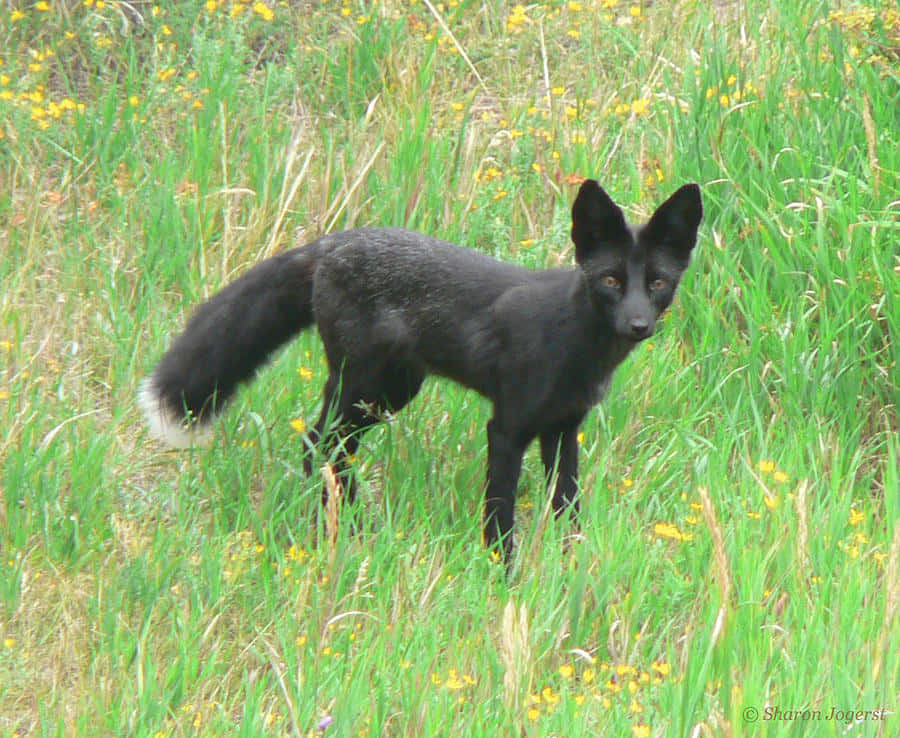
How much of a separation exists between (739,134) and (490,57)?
2.02 meters

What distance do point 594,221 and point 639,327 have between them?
0.44m

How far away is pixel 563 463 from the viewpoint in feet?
16.5

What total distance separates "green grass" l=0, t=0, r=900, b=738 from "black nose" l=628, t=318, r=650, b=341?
624 mm

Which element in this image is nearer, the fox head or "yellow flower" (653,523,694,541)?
"yellow flower" (653,523,694,541)

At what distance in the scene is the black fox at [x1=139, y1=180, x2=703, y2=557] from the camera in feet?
15.4

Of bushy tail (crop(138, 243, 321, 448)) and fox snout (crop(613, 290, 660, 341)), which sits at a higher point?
fox snout (crop(613, 290, 660, 341))

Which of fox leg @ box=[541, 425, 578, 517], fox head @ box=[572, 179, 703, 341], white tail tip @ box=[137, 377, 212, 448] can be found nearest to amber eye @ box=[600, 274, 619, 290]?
fox head @ box=[572, 179, 703, 341]

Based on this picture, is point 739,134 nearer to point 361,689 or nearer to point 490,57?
point 490,57

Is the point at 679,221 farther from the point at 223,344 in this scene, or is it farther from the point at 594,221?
the point at 223,344

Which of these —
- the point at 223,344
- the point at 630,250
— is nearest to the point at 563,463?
the point at 630,250

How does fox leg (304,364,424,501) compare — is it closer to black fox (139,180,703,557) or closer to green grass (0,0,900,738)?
black fox (139,180,703,557)

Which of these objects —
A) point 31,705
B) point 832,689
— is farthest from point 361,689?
point 832,689

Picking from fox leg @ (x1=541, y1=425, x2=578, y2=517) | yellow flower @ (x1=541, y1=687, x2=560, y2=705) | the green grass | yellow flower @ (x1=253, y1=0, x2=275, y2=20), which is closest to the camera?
yellow flower @ (x1=541, y1=687, x2=560, y2=705)

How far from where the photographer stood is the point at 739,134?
619cm
